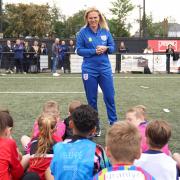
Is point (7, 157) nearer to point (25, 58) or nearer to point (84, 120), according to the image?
point (84, 120)

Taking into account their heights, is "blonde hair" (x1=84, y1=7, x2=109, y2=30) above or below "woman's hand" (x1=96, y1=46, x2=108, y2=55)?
above

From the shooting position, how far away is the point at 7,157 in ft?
13.6

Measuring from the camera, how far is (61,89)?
14766mm

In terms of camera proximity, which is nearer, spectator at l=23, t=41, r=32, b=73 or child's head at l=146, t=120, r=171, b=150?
child's head at l=146, t=120, r=171, b=150

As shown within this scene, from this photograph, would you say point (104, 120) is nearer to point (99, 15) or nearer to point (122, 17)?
point (99, 15)

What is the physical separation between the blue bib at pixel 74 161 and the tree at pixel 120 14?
5237cm

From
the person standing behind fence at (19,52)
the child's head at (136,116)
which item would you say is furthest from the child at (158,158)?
the person standing behind fence at (19,52)

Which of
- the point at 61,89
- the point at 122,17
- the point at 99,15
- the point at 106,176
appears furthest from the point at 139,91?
the point at 122,17

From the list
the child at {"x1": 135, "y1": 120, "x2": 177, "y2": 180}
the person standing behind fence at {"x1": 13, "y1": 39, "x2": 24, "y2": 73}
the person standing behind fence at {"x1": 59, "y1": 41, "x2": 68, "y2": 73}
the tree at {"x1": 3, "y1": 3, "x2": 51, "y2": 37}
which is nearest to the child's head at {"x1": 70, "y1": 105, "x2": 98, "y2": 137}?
the child at {"x1": 135, "y1": 120, "x2": 177, "y2": 180}

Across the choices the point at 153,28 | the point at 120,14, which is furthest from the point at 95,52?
the point at 153,28

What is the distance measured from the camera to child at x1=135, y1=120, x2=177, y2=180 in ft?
12.2

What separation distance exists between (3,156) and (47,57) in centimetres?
2182

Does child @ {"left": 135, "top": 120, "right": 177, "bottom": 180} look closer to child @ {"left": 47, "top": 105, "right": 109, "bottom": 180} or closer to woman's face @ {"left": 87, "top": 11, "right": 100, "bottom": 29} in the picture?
child @ {"left": 47, "top": 105, "right": 109, "bottom": 180}

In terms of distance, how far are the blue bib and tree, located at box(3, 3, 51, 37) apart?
5879 cm
